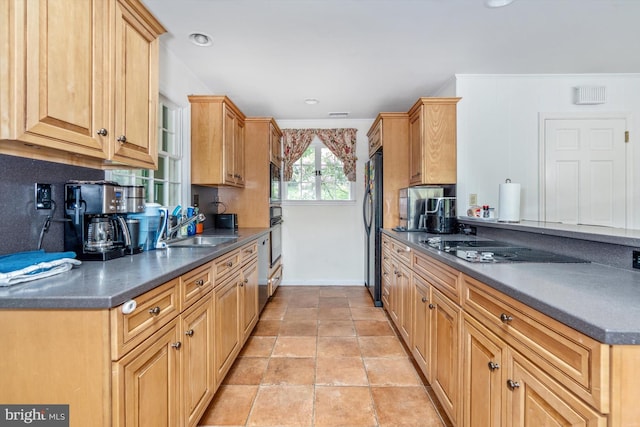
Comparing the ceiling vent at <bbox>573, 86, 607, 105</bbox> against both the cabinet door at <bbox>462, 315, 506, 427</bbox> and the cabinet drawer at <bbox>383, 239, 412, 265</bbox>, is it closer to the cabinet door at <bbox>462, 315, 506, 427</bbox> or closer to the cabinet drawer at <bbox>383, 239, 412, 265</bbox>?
the cabinet drawer at <bbox>383, 239, 412, 265</bbox>

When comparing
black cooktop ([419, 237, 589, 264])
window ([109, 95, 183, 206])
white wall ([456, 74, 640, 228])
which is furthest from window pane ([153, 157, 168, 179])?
white wall ([456, 74, 640, 228])

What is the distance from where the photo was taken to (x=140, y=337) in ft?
3.34

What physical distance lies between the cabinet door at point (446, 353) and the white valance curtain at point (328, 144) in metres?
2.83

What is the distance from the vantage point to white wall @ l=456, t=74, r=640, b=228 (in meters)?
2.99

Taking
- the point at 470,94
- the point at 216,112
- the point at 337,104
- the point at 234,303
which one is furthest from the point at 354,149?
the point at 234,303

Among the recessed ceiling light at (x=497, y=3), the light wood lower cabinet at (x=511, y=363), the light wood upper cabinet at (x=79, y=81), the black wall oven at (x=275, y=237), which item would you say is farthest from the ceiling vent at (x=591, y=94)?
the light wood upper cabinet at (x=79, y=81)

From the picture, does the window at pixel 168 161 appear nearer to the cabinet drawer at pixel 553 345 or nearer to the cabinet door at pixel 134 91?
the cabinet door at pixel 134 91

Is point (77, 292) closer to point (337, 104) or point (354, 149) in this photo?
point (337, 104)

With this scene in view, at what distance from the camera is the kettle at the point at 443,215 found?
9.02 feet

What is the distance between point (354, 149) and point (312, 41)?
214 centimetres

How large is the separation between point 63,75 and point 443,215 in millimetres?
2745

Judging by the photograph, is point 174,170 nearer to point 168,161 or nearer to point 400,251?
point 168,161

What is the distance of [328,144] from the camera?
4.33 metres

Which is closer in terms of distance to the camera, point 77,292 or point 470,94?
point 77,292
